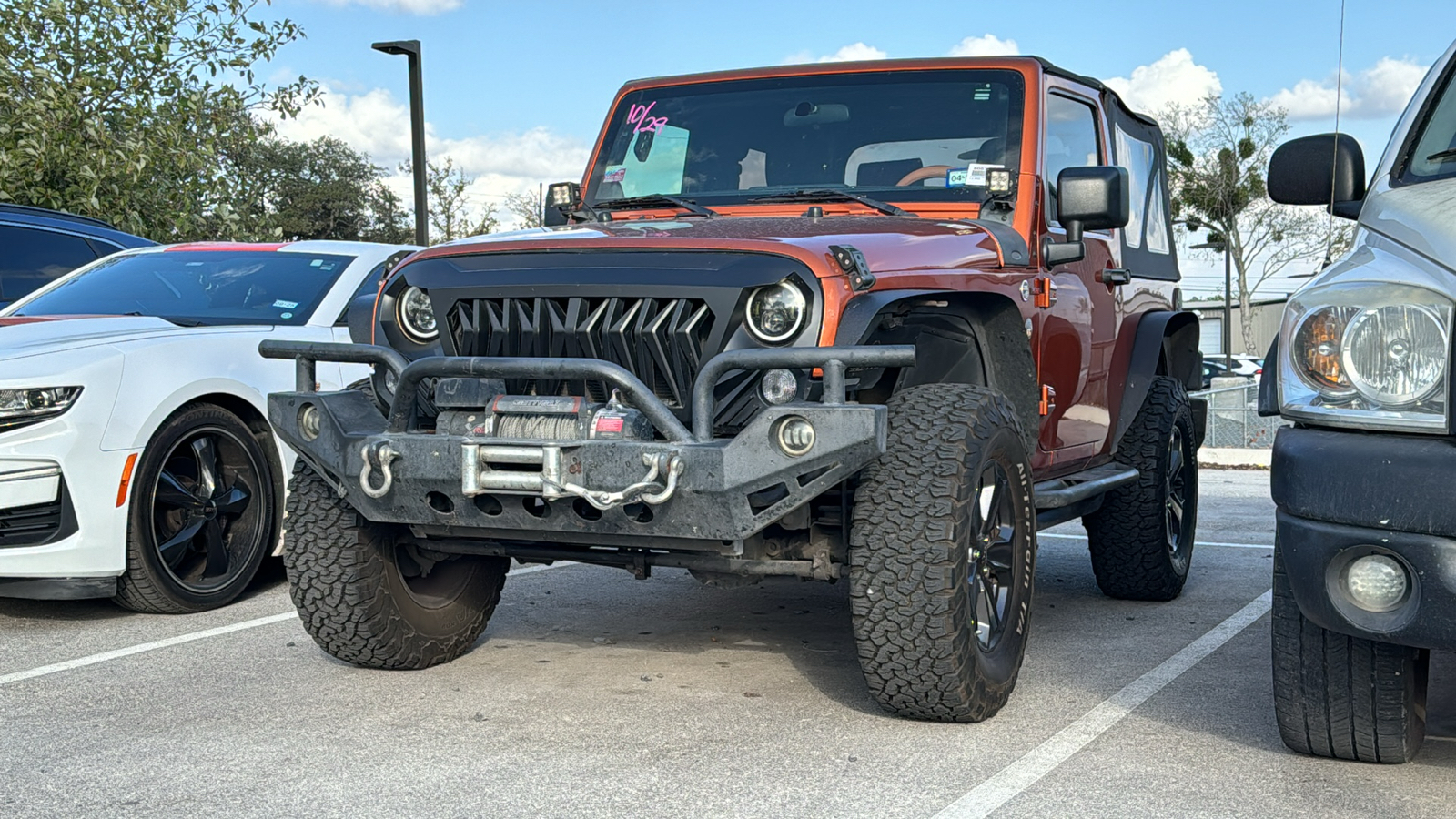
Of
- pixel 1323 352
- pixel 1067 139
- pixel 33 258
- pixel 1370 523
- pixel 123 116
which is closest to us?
pixel 1370 523

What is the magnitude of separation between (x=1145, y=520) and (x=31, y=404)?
14.5 ft

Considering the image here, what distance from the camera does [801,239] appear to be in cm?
421

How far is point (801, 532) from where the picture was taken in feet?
14.5

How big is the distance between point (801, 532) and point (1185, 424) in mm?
3226

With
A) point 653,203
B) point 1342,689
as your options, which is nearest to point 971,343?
point 653,203

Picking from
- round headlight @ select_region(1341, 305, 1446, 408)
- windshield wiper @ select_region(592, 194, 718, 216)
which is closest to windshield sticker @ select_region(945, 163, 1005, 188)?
windshield wiper @ select_region(592, 194, 718, 216)

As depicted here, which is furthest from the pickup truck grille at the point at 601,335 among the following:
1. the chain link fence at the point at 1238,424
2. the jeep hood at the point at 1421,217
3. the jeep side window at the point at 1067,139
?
the chain link fence at the point at 1238,424

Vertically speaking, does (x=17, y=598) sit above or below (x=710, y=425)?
below

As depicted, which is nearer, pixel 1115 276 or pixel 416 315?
pixel 416 315

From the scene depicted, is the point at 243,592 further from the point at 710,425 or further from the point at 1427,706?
the point at 1427,706

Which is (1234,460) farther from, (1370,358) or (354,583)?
(1370,358)

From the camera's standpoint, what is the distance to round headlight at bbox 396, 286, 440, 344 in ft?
14.9

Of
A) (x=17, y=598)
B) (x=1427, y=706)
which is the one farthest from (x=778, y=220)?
(x=17, y=598)

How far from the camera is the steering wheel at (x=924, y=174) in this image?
5.39 m
